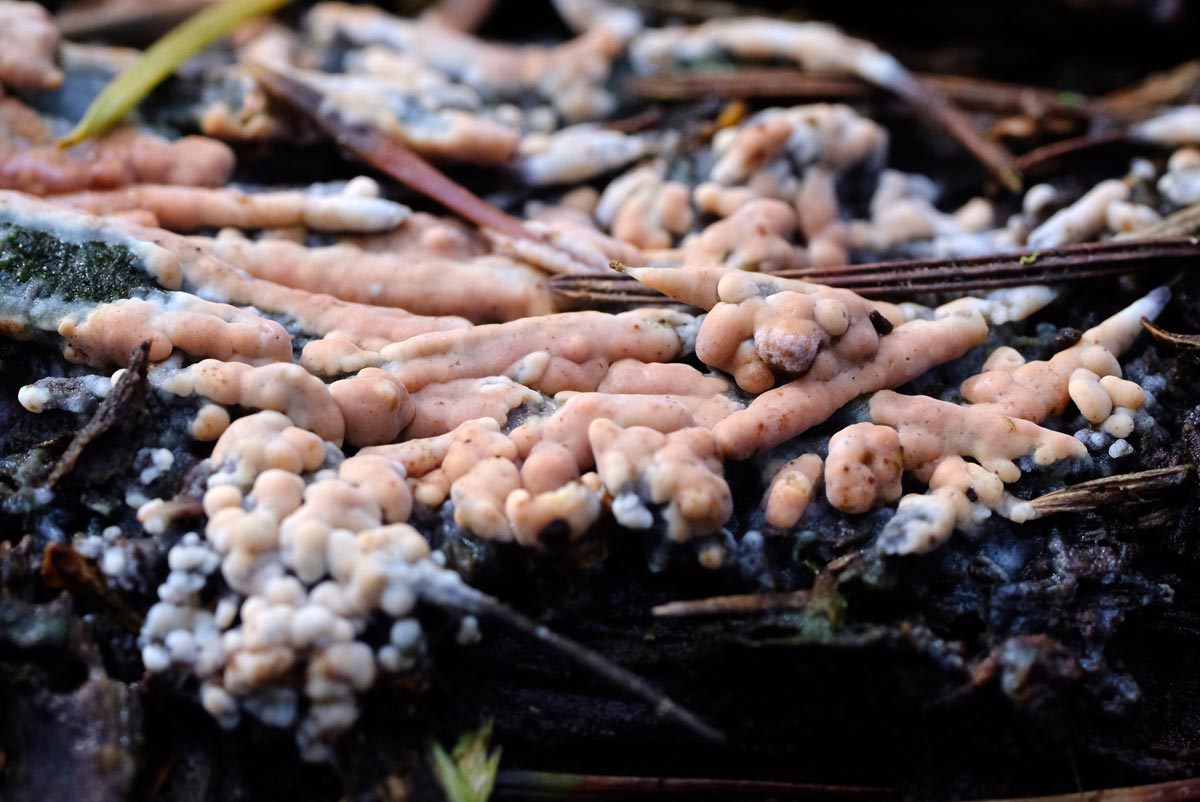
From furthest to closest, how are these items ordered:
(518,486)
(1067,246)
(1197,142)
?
(1197,142) < (1067,246) < (518,486)

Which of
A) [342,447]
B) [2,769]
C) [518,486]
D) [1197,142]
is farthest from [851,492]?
[1197,142]

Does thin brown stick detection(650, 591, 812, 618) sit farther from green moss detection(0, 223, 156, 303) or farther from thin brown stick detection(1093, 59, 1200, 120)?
thin brown stick detection(1093, 59, 1200, 120)

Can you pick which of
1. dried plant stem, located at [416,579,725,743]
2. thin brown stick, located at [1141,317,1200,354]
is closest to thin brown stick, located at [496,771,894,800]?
dried plant stem, located at [416,579,725,743]

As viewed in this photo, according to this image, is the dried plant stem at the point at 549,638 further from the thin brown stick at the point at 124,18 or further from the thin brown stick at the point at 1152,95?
the thin brown stick at the point at 124,18

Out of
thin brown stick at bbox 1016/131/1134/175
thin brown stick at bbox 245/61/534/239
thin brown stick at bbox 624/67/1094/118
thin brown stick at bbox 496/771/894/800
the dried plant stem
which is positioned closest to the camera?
the dried plant stem

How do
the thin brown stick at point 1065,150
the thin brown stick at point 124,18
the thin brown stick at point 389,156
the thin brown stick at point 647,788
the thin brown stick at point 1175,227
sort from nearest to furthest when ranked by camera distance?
the thin brown stick at point 647,788 < the thin brown stick at point 1175,227 < the thin brown stick at point 389,156 < the thin brown stick at point 1065,150 < the thin brown stick at point 124,18

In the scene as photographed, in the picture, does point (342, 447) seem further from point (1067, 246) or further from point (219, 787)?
point (1067, 246)

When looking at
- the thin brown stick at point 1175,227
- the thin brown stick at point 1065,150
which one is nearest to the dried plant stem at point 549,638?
the thin brown stick at point 1175,227
